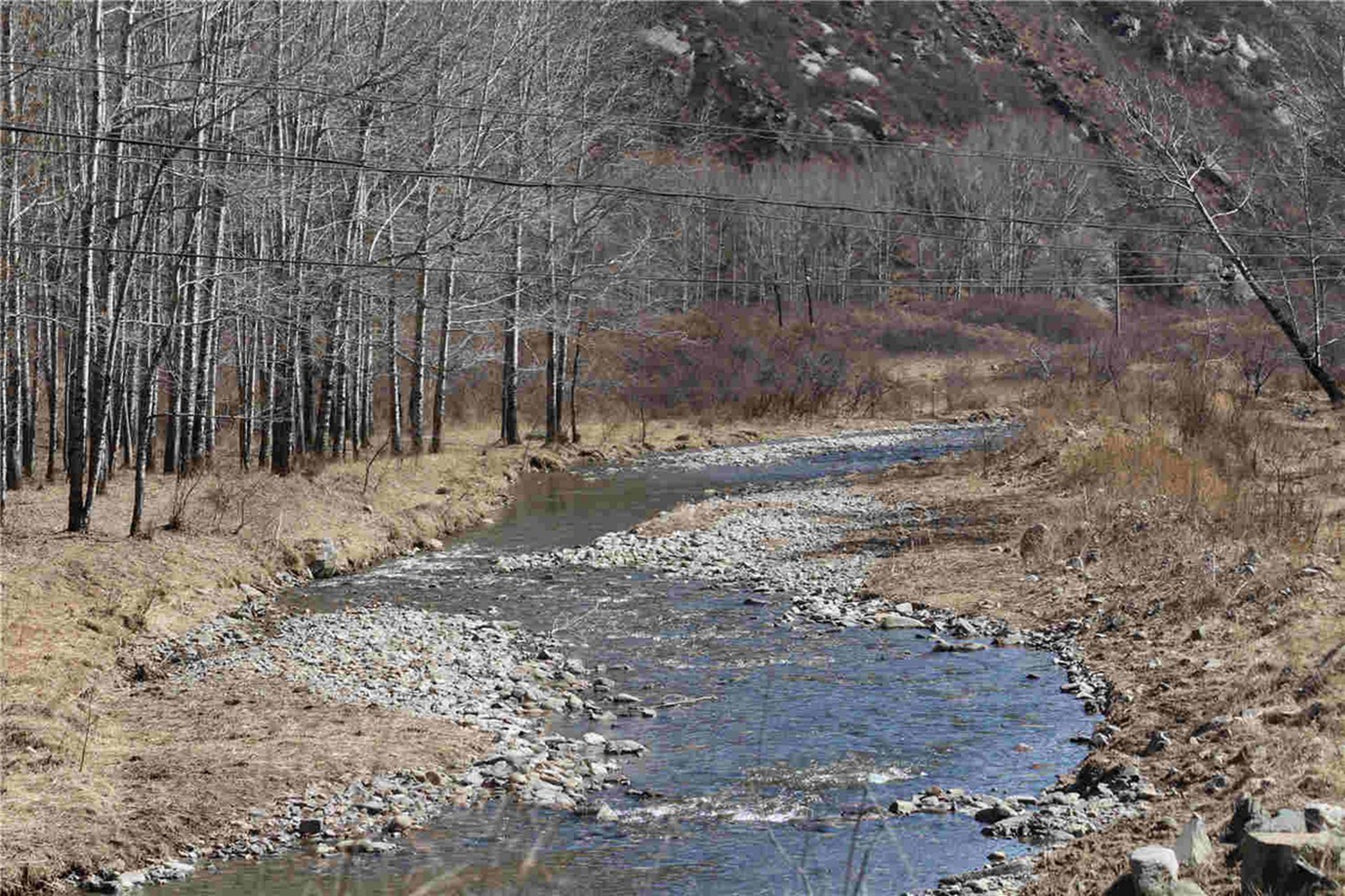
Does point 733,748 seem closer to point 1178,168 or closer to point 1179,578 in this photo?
point 1179,578

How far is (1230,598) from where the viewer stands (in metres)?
13.5

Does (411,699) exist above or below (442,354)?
below

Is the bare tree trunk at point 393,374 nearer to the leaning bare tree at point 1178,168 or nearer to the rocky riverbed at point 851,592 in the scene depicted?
the rocky riverbed at point 851,592

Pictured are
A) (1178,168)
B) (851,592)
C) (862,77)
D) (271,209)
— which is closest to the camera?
(851,592)

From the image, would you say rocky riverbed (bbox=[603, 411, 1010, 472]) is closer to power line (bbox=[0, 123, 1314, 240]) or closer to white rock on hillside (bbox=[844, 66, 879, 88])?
power line (bbox=[0, 123, 1314, 240])

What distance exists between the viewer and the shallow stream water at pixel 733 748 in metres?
8.59

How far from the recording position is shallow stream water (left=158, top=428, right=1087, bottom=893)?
8.59 metres

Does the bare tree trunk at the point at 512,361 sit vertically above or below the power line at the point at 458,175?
below

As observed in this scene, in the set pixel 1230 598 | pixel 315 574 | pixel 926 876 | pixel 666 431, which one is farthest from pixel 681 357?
pixel 926 876

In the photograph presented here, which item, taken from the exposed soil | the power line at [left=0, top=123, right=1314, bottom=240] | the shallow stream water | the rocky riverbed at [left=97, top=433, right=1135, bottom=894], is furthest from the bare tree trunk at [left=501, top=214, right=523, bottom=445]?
the shallow stream water

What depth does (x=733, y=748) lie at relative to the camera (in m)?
11.3

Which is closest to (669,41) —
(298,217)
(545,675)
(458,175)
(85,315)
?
(298,217)

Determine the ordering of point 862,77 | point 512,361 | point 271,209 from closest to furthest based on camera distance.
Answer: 1. point 271,209
2. point 512,361
3. point 862,77

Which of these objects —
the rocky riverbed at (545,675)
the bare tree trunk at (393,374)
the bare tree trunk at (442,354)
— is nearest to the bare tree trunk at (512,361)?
the bare tree trunk at (442,354)
